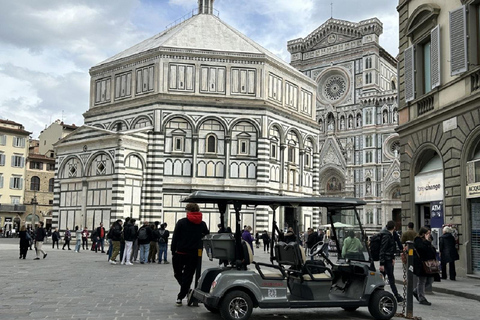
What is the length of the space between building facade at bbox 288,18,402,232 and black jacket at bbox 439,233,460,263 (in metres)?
45.1

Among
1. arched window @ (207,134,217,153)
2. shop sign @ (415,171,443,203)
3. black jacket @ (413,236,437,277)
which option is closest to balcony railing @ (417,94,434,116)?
shop sign @ (415,171,443,203)

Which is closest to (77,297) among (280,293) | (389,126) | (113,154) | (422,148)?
(280,293)

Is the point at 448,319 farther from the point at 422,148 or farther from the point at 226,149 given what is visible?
the point at 226,149

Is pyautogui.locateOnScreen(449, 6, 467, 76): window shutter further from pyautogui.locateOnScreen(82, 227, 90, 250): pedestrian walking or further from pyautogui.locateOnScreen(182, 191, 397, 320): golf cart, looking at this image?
pyautogui.locateOnScreen(82, 227, 90, 250): pedestrian walking

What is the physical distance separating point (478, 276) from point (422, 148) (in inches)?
177

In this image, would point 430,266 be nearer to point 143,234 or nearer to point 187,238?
point 187,238

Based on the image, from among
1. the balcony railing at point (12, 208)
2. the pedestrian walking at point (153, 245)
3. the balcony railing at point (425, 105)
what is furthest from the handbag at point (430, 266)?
the balcony railing at point (12, 208)

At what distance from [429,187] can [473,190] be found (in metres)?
2.36

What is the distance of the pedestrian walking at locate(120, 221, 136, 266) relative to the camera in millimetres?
18737

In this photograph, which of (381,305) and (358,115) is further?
(358,115)

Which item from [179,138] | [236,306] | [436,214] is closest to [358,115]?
[179,138]

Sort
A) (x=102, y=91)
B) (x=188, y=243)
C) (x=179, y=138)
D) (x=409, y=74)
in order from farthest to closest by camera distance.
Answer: (x=102, y=91) → (x=179, y=138) → (x=409, y=74) → (x=188, y=243)

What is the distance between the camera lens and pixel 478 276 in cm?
1460

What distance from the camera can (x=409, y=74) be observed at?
59.1ft
